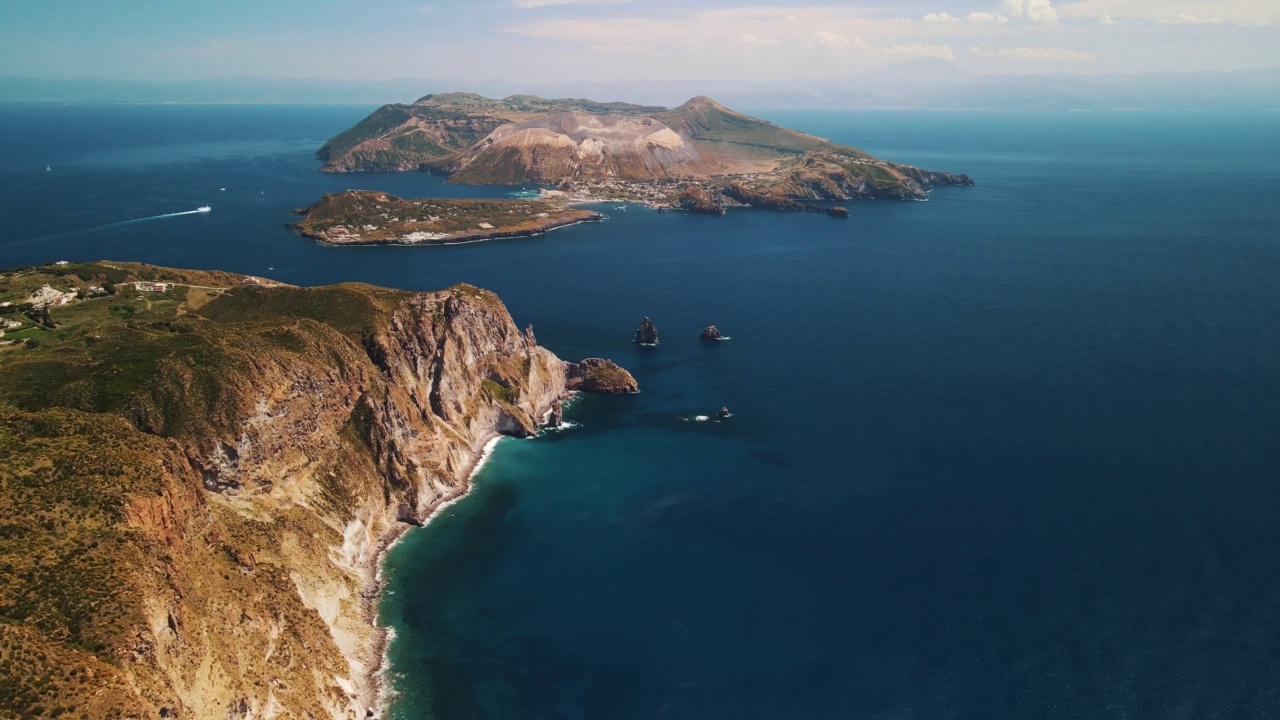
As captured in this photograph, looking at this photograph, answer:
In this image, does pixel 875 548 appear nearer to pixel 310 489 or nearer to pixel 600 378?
pixel 600 378

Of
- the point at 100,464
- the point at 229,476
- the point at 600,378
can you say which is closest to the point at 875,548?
the point at 600,378

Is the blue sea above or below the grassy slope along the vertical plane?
below

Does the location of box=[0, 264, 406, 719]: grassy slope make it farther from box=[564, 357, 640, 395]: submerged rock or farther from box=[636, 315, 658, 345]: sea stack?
box=[636, 315, 658, 345]: sea stack

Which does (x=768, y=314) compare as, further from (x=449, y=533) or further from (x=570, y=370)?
(x=449, y=533)

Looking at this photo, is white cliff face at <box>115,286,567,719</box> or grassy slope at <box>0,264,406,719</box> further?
white cliff face at <box>115,286,567,719</box>

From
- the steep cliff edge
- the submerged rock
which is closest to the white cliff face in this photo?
the steep cliff edge

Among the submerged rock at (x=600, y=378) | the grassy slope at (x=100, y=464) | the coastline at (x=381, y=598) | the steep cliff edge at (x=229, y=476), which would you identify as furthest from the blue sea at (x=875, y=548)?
the grassy slope at (x=100, y=464)
